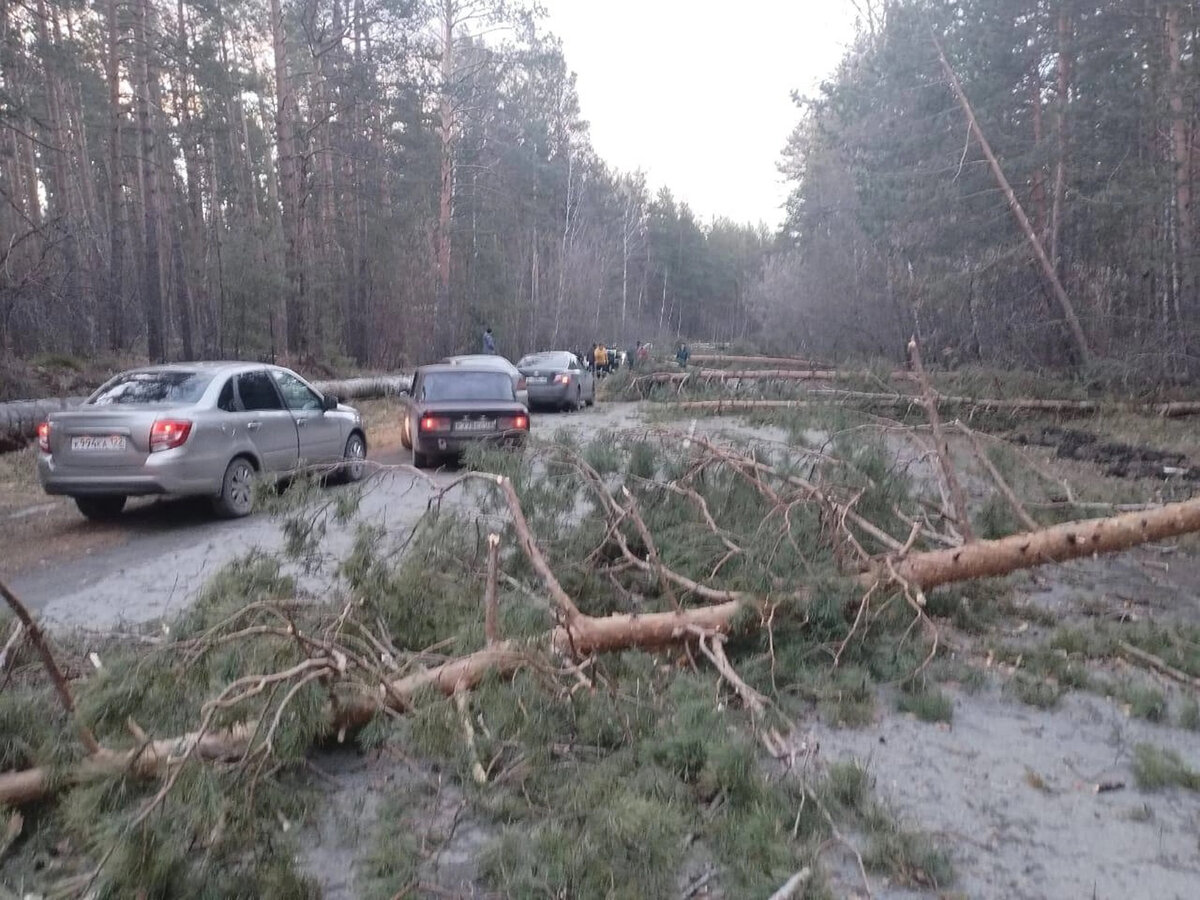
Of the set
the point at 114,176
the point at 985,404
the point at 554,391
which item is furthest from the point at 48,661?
the point at 114,176

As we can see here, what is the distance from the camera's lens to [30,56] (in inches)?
727

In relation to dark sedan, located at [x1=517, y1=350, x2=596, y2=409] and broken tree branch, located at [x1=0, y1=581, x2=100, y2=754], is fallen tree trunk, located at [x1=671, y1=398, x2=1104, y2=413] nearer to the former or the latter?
dark sedan, located at [x1=517, y1=350, x2=596, y2=409]

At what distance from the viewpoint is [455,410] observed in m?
11.7

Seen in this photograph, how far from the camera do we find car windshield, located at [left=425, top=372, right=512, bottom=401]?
490 inches

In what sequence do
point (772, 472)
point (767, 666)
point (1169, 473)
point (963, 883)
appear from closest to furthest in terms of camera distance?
point (963, 883) < point (767, 666) < point (772, 472) < point (1169, 473)

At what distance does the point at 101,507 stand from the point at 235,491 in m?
1.36

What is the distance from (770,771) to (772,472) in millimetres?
2888

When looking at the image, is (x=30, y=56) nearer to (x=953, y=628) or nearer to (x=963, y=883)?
(x=953, y=628)

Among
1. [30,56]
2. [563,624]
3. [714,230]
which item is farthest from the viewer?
[714,230]

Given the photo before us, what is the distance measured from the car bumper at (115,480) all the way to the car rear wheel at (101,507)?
0.68m

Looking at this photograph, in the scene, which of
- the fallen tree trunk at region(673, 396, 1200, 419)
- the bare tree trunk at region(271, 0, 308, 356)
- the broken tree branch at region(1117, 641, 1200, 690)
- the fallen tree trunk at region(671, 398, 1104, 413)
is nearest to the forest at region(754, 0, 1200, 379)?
the fallen tree trunk at region(673, 396, 1200, 419)

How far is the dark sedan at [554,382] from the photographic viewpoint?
69.7 ft

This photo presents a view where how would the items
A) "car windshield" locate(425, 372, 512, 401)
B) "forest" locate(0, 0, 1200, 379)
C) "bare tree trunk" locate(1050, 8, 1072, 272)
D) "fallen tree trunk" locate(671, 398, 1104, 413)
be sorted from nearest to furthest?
"car windshield" locate(425, 372, 512, 401) → "fallen tree trunk" locate(671, 398, 1104, 413) → "forest" locate(0, 0, 1200, 379) → "bare tree trunk" locate(1050, 8, 1072, 272)

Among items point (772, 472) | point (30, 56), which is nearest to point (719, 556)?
point (772, 472)
